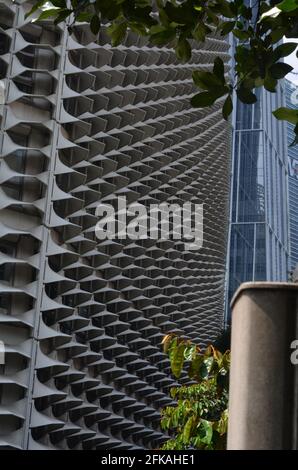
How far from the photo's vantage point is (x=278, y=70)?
3.58 metres

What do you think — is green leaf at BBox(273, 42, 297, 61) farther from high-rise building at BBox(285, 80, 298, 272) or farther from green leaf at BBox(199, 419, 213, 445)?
high-rise building at BBox(285, 80, 298, 272)

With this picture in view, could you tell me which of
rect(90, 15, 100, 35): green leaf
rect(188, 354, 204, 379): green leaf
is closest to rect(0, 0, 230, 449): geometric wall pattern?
rect(188, 354, 204, 379): green leaf

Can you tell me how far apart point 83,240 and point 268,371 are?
1141 inches

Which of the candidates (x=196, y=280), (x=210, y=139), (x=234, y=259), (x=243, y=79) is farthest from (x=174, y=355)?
(x=234, y=259)

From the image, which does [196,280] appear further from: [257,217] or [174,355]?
[257,217]

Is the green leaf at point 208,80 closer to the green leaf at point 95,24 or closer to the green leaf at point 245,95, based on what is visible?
the green leaf at point 245,95

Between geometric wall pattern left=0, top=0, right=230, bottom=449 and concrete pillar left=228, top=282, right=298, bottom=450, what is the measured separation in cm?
2417

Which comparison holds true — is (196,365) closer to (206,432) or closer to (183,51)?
(206,432)

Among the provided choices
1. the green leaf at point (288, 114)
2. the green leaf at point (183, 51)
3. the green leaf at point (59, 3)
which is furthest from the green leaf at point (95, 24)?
the green leaf at point (288, 114)

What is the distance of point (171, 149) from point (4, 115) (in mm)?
18457

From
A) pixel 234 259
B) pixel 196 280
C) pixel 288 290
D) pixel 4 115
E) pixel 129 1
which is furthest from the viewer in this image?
pixel 234 259

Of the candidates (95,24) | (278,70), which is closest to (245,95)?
(278,70)

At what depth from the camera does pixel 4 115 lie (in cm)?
2756

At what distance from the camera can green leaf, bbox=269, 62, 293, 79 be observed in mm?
3535
